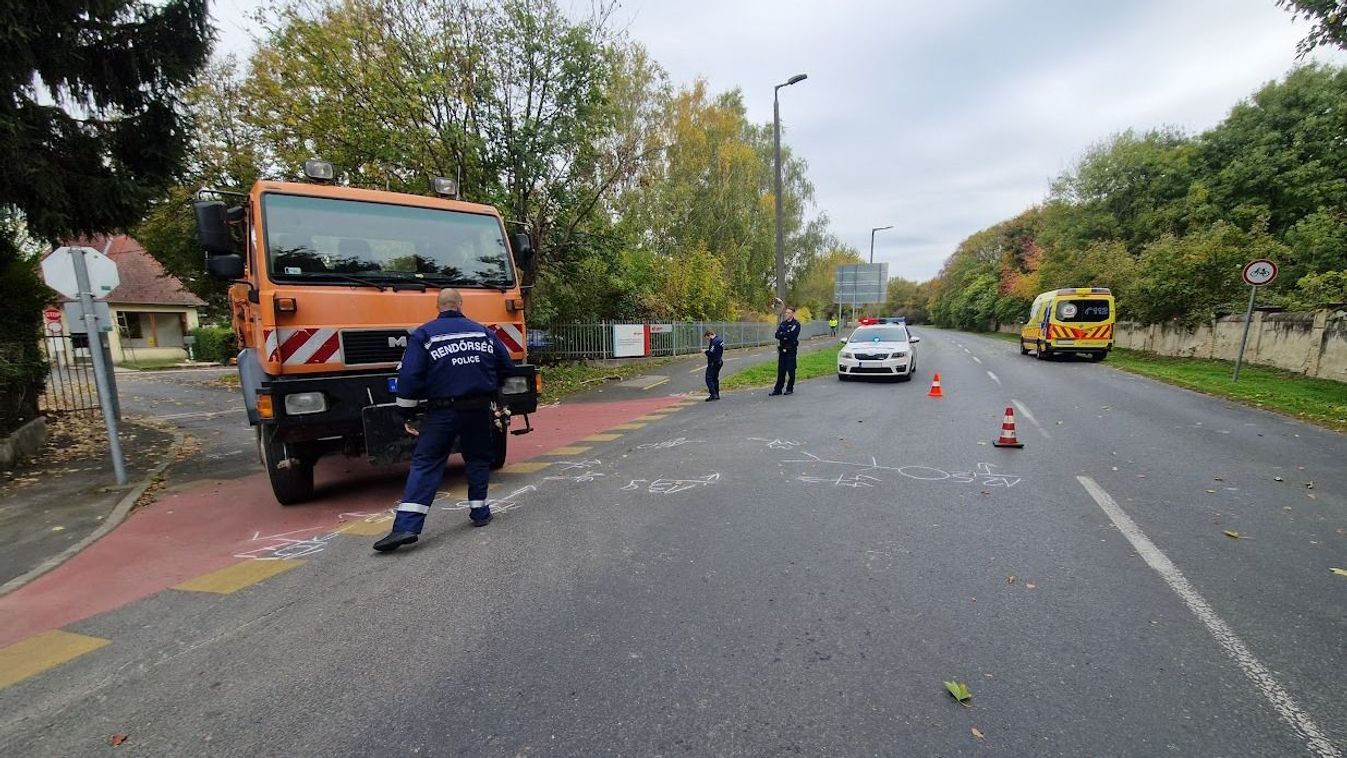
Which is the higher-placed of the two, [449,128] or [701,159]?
[701,159]

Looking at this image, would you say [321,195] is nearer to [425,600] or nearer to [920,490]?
[425,600]

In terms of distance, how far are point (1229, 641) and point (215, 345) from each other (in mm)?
37346

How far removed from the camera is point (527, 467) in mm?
6941

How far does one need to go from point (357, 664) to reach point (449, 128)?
1173 cm

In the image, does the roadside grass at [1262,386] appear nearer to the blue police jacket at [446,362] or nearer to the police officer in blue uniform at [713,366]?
the police officer in blue uniform at [713,366]

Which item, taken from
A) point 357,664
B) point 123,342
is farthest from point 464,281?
point 123,342

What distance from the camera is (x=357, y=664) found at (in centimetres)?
283

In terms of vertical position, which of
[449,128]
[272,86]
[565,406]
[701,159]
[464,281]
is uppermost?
[701,159]

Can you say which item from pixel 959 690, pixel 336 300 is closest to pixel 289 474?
pixel 336 300

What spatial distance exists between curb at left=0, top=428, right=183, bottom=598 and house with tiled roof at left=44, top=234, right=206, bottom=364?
92.2 ft

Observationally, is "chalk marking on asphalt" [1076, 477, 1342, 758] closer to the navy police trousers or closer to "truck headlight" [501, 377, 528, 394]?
the navy police trousers

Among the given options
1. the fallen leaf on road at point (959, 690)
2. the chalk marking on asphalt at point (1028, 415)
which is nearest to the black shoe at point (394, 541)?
the fallen leaf on road at point (959, 690)

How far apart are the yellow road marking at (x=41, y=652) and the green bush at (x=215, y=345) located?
103 feet

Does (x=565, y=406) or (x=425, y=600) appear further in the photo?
(x=565, y=406)
